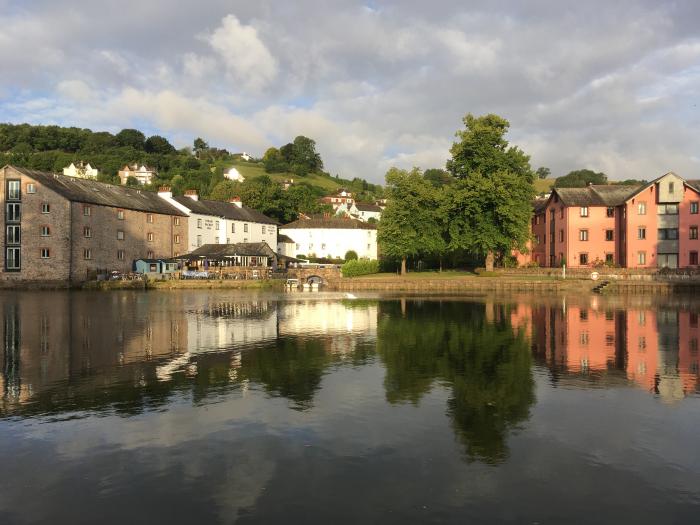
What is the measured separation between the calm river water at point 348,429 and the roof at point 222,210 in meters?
68.7

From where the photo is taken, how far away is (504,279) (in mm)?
70688

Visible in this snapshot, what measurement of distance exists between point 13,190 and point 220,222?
32.1 metres

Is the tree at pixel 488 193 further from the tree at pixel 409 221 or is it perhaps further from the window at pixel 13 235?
the window at pixel 13 235

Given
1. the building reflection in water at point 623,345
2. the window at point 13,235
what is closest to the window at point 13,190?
the window at point 13,235

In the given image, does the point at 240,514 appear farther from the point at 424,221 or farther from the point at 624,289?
the point at 424,221

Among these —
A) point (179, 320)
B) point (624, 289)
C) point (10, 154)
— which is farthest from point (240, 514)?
point (10, 154)

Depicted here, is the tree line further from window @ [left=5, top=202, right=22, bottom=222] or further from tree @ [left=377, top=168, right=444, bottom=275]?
window @ [left=5, top=202, right=22, bottom=222]

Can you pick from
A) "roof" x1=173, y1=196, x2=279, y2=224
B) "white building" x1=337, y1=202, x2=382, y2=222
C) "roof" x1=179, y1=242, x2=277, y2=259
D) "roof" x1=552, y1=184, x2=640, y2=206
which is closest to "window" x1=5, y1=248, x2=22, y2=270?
"roof" x1=179, y1=242, x2=277, y2=259

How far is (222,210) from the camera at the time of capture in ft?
334

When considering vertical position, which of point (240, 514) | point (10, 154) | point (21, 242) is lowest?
point (240, 514)

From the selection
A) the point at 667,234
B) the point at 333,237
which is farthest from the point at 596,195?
the point at 333,237

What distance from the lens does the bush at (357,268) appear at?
83062 millimetres

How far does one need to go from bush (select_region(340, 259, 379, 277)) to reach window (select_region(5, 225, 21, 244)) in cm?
4389

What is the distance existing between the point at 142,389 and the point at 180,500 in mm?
8409
